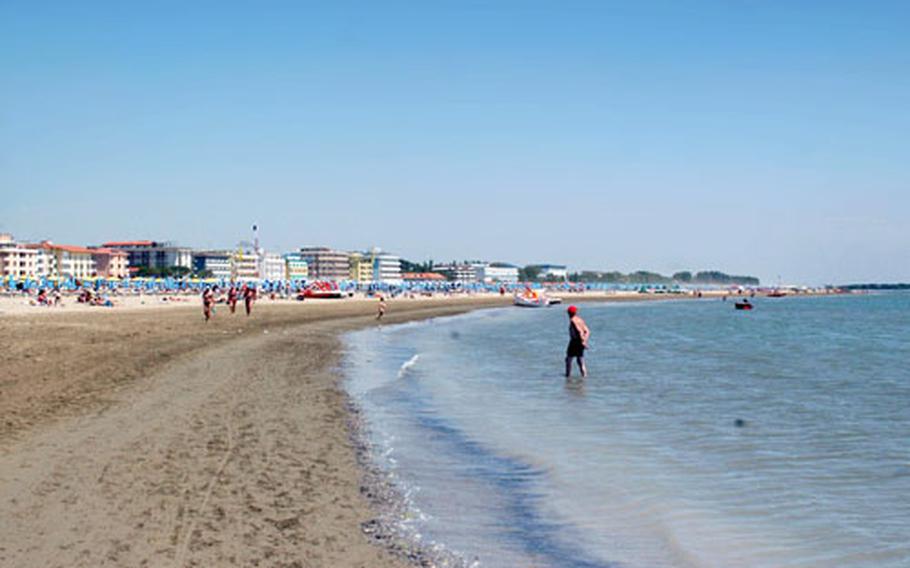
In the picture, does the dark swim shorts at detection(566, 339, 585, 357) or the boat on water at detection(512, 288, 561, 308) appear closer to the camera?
the dark swim shorts at detection(566, 339, 585, 357)

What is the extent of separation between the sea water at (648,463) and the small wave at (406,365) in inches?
9.1

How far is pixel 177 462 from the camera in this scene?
9.15 m

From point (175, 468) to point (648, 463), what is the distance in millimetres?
5651

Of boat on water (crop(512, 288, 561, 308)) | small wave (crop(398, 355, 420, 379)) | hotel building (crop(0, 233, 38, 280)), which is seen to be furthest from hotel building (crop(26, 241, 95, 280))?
small wave (crop(398, 355, 420, 379))

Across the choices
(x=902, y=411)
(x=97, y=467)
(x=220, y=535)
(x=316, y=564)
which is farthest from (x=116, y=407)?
(x=902, y=411)

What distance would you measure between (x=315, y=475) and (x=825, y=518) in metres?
5.16

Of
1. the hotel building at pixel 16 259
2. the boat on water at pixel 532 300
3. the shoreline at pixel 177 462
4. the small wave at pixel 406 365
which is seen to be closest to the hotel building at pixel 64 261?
the hotel building at pixel 16 259

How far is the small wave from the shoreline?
212 cm

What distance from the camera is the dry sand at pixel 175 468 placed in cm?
612

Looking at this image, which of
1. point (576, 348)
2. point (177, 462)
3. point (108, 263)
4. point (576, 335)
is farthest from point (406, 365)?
point (108, 263)

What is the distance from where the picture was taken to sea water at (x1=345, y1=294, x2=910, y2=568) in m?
6.91

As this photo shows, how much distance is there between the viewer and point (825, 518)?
773cm

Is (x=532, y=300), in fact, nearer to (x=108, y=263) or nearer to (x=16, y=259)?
(x=16, y=259)

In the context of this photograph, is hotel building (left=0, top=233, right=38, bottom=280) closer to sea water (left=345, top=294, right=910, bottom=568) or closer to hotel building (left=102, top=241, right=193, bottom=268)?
hotel building (left=102, top=241, right=193, bottom=268)
